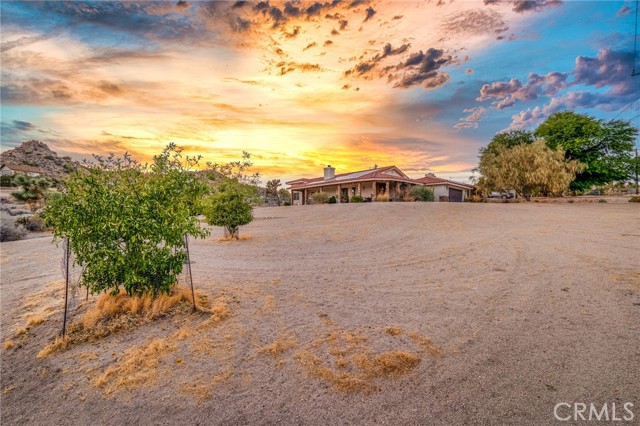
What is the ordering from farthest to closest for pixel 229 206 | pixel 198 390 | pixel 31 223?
pixel 31 223 → pixel 229 206 → pixel 198 390

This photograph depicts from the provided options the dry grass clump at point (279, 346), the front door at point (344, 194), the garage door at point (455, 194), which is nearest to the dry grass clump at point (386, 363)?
the dry grass clump at point (279, 346)

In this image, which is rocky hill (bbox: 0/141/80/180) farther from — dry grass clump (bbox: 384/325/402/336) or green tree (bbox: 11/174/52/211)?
dry grass clump (bbox: 384/325/402/336)

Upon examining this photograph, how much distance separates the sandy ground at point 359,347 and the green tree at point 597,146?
98.8ft

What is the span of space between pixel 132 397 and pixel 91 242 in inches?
108

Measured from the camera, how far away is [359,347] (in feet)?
13.0

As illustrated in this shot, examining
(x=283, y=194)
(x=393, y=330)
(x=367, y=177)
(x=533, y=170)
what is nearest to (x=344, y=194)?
(x=367, y=177)

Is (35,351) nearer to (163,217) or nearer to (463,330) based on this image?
(163,217)

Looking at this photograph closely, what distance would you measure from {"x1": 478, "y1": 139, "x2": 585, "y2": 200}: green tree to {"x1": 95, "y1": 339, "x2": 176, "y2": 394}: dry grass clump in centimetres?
3042

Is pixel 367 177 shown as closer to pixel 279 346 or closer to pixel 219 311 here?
pixel 219 311

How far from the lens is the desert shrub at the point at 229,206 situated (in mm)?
13016

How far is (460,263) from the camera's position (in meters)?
8.26

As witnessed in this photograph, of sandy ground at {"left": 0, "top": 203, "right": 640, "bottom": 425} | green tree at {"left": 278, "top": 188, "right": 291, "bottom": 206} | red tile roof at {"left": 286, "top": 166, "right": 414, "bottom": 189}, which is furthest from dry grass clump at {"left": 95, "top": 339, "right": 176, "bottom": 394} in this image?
green tree at {"left": 278, "top": 188, "right": 291, "bottom": 206}

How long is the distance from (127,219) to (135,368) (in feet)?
7.25

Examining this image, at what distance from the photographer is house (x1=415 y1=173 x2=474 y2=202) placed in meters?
42.3
